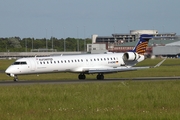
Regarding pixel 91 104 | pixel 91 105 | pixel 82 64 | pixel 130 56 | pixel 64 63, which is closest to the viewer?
pixel 91 105

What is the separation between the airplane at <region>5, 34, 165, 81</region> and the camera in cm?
4178

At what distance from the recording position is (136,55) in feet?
152

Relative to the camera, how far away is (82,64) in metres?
44.6

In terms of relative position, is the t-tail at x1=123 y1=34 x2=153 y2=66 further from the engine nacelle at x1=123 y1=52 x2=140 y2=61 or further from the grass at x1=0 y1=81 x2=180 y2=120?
the grass at x1=0 y1=81 x2=180 y2=120

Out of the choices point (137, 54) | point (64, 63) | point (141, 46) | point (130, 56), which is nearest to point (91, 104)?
point (64, 63)

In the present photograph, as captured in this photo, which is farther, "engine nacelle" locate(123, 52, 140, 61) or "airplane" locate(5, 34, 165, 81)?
"engine nacelle" locate(123, 52, 140, 61)

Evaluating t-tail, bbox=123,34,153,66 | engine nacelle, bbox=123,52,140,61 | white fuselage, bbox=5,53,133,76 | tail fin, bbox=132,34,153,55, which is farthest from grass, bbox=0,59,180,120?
tail fin, bbox=132,34,153,55

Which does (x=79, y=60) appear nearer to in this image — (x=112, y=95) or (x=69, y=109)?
(x=112, y=95)

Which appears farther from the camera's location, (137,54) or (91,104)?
(137,54)

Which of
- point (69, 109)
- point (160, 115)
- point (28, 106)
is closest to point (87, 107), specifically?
point (69, 109)

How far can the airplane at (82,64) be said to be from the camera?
4178 cm

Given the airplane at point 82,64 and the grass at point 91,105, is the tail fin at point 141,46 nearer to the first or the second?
the airplane at point 82,64

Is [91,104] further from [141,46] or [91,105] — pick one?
[141,46]

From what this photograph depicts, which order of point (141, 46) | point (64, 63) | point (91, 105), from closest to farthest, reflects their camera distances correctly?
point (91, 105) → point (64, 63) → point (141, 46)
